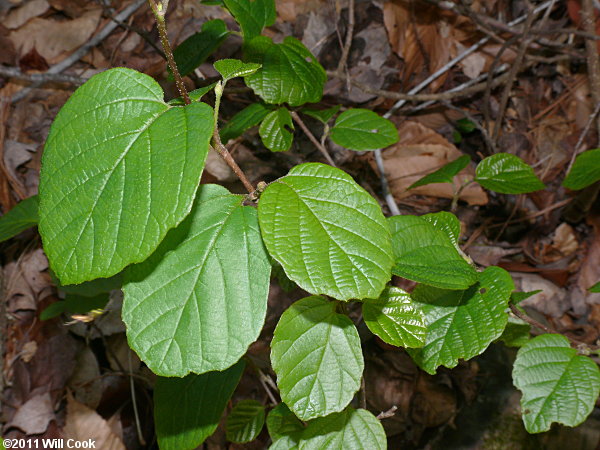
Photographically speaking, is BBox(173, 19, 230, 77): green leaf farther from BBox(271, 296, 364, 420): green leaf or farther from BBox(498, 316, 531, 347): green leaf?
BBox(498, 316, 531, 347): green leaf

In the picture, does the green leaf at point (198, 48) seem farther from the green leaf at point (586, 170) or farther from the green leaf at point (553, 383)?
the green leaf at point (553, 383)

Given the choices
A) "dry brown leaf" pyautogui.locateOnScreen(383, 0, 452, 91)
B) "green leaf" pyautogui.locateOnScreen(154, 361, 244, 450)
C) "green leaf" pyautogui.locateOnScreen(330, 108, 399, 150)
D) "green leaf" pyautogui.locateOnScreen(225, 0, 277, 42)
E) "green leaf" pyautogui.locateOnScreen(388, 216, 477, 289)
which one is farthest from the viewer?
"dry brown leaf" pyautogui.locateOnScreen(383, 0, 452, 91)

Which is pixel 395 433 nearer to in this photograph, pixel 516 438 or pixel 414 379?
pixel 414 379

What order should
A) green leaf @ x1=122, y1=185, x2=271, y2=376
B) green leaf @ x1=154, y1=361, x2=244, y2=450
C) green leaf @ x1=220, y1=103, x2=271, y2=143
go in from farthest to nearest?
1. green leaf @ x1=220, y1=103, x2=271, y2=143
2. green leaf @ x1=154, y1=361, x2=244, y2=450
3. green leaf @ x1=122, y1=185, x2=271, y2=376

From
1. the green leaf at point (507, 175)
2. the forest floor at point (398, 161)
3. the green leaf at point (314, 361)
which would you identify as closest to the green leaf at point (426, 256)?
the green leaf at point (314, 361)

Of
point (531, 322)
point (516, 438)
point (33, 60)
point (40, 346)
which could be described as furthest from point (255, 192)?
point (33, 60)

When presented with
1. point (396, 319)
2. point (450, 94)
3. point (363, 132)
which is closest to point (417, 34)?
point (450, 94)

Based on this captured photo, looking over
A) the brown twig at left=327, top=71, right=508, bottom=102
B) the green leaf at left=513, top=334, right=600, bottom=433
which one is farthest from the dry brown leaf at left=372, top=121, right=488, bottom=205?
the green leaf at left=513, top=334, right=600, bottom=433
